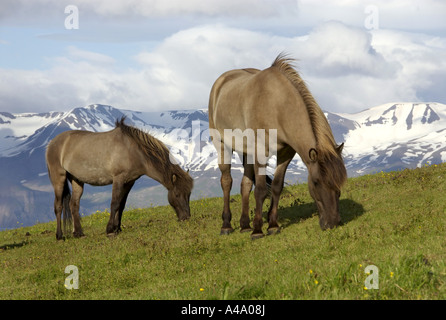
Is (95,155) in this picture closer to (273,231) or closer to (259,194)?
(259,194)

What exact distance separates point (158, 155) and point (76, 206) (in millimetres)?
3920

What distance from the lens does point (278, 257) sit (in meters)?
9.47

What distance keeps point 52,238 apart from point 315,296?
14907mm

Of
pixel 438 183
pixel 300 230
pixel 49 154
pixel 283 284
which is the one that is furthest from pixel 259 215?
pixel 49 154

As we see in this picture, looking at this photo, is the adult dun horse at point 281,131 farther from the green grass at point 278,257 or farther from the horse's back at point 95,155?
the horse's back at point 95,155

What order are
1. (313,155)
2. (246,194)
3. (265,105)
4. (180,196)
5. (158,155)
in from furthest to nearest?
(180,196) < (158,155) < (246,194) < (265,105) < (313,155)

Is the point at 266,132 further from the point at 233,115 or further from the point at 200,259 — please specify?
the point at 200,259

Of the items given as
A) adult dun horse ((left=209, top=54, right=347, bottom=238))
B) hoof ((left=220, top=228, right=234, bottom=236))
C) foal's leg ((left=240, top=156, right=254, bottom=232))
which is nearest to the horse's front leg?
adult dun horse ((left=209, top=54, right=347, bottom=238))

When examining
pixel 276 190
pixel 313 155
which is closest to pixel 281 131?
pixel 313 155

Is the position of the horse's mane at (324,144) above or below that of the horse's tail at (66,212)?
above

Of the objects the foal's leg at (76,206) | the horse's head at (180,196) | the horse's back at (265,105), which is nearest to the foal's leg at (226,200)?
the horse's back at (265,105)

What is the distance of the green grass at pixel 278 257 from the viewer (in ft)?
21.4

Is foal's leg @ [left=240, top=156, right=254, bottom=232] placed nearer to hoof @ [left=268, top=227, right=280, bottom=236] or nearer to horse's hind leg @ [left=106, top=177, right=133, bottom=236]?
hoof @ [left=268, top=227, right=280, bottom=236]

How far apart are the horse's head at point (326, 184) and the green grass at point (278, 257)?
356mm
